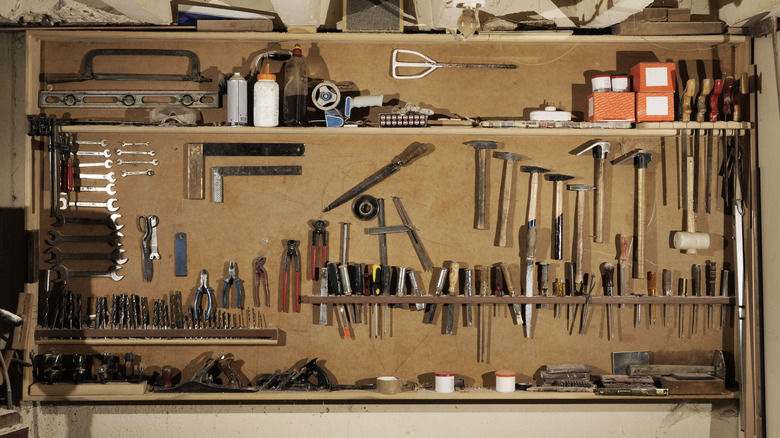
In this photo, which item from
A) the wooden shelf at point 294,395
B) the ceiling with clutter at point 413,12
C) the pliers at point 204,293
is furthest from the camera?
the pliers at point 204,293

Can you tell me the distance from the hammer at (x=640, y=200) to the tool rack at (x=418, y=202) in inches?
2.7

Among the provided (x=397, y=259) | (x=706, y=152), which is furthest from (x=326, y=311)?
(x=706, y=152)

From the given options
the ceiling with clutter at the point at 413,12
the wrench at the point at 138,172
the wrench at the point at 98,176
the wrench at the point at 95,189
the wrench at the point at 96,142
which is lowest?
the wrench at the point at 95,189

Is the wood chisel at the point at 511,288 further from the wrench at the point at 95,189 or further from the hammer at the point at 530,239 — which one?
the wrench at the point at 95,189

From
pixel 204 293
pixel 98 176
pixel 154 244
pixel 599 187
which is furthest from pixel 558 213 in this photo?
pixel 98 176

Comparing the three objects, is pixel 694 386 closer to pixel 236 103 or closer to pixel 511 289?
pixel 511 289

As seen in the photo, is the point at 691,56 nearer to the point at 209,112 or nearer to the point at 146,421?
the point at 209,112

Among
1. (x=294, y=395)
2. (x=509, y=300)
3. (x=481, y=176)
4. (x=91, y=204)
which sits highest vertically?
(x=481, y=176)

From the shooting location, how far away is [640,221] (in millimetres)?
3525

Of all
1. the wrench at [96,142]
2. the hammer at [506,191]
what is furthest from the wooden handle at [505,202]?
the wrench at [96,142]

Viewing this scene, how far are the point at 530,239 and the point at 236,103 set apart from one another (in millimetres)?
1589

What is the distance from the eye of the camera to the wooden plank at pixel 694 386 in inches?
134

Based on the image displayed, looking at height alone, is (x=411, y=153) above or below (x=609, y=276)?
above

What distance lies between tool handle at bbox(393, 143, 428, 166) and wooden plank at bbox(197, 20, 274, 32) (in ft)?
2.95
